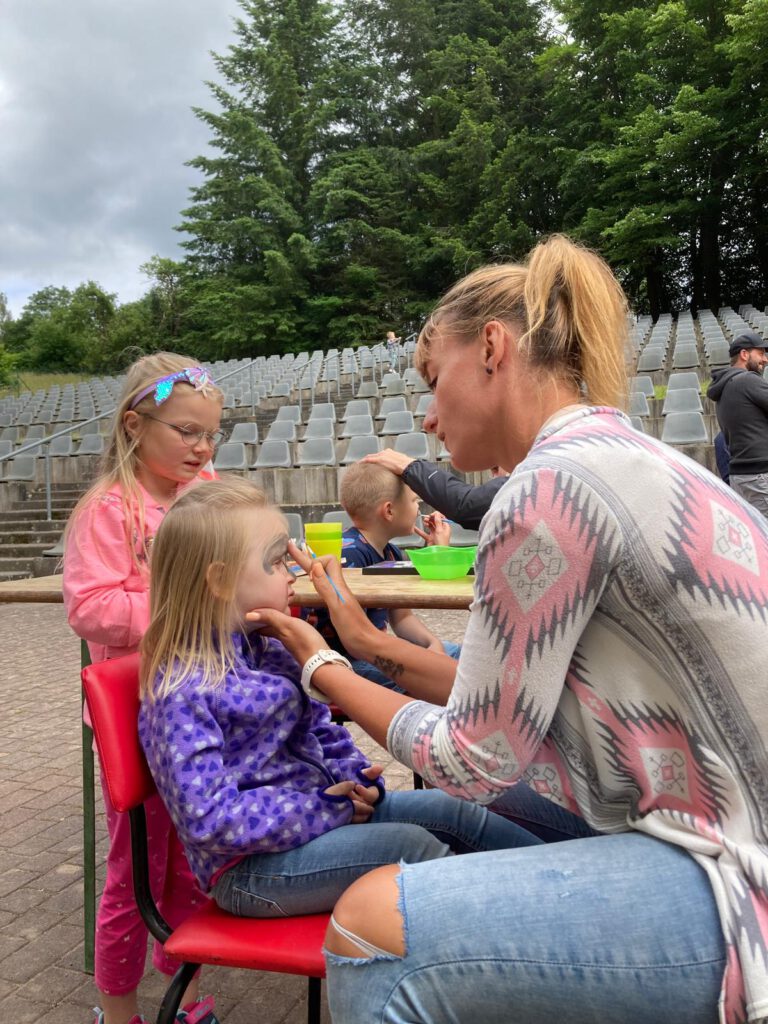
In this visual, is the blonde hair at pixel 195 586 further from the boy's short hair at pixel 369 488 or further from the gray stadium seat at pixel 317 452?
the gray stadium seat at pixel 317 452

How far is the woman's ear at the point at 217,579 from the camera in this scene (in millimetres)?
1495

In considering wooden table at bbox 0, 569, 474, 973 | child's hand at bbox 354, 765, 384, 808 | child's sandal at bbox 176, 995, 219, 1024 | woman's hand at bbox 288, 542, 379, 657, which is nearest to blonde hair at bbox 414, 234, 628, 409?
woman's hand at bbox 288, 542, 379, 657

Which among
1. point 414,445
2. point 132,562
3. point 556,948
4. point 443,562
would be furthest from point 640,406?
point 556,948

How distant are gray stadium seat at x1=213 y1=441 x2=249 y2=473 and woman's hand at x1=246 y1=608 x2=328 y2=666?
28.3 ft

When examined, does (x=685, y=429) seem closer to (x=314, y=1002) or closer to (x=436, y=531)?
(x=436, y=531)

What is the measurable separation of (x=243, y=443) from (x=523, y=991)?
10016 mm

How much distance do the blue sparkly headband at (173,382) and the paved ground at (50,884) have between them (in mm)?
1563

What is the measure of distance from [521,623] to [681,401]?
28.1 ft

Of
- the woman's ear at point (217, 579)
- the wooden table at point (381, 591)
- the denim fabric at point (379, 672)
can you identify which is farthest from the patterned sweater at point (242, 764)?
the denim fabric at point (379, 672)

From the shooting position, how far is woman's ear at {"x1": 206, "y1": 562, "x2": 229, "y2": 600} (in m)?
1.50

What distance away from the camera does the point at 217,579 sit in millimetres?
1503

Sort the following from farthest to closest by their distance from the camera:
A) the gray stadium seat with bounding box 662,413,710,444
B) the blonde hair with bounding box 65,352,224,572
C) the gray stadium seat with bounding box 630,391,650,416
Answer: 1. the gray stadium seat with bounding box 630,391,650,416
2. the gray stadium seat with bounding box 662,413,710,444
3. the blonde hair with bounding box 65,352,224,572

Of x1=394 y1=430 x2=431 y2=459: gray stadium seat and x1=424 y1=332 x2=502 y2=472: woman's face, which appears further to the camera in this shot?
x1=394 y1=430 x2=431 y2=459: gray stadium seat

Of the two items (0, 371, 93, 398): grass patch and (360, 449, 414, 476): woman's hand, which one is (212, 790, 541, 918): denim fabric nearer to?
(360, 449, 414, 476): woman's hand
